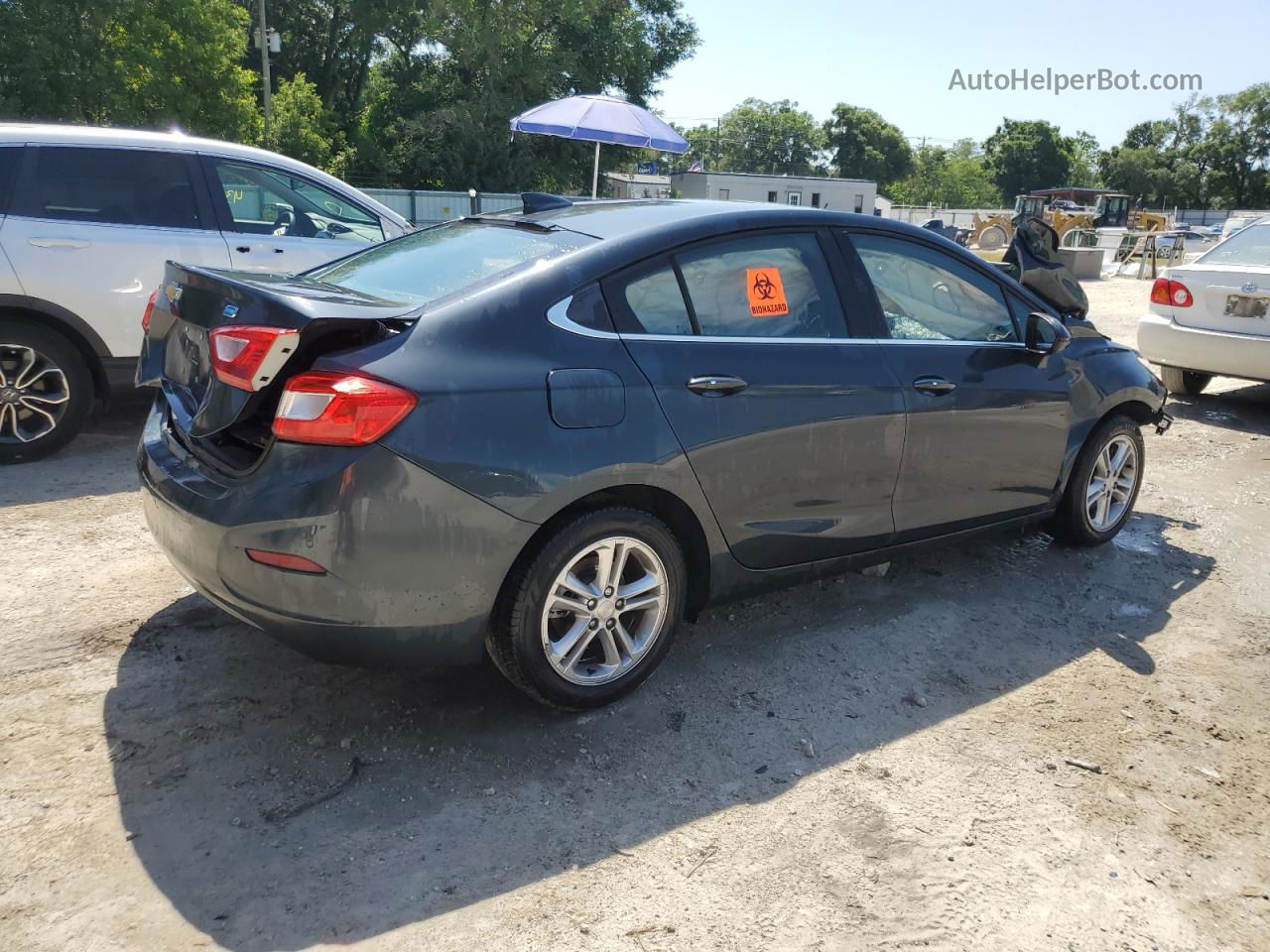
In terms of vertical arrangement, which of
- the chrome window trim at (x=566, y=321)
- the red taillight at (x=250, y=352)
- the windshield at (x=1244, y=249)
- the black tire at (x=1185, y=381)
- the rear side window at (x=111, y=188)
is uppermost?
the windshield at (x=1244, y=249)

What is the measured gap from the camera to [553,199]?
4055 millimetres

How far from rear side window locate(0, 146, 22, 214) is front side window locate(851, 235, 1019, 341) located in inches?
180

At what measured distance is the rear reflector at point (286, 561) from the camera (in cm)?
268

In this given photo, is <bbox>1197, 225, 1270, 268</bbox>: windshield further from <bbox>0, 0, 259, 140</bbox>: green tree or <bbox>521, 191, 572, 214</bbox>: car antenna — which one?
<bbox>0, 0, 259, 140</bbox>: green tree

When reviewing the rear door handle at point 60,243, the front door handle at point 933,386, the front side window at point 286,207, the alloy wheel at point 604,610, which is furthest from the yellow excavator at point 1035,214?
the alloy wheel at point 604,610

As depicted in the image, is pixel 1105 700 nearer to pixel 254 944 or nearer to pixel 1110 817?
pixel 1110 817

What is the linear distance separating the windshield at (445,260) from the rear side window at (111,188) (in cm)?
258

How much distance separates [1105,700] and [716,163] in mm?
115084

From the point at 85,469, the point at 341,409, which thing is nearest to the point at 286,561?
the point at 341,409

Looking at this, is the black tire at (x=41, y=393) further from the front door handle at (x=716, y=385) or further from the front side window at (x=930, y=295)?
the front side window at (x=930, y=295)

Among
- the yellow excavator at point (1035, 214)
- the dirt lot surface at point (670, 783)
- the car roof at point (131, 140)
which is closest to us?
the dirt lot surface at point (670, 783)

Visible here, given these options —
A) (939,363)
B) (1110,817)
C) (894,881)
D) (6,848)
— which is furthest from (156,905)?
Answer: (939,363)

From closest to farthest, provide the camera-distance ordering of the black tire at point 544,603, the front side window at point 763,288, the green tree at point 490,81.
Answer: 1. the black tire at point 544,603
2. the front side window at point 763,288
3. the green tree at point 490,81

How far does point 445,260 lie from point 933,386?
1905 millimetres
